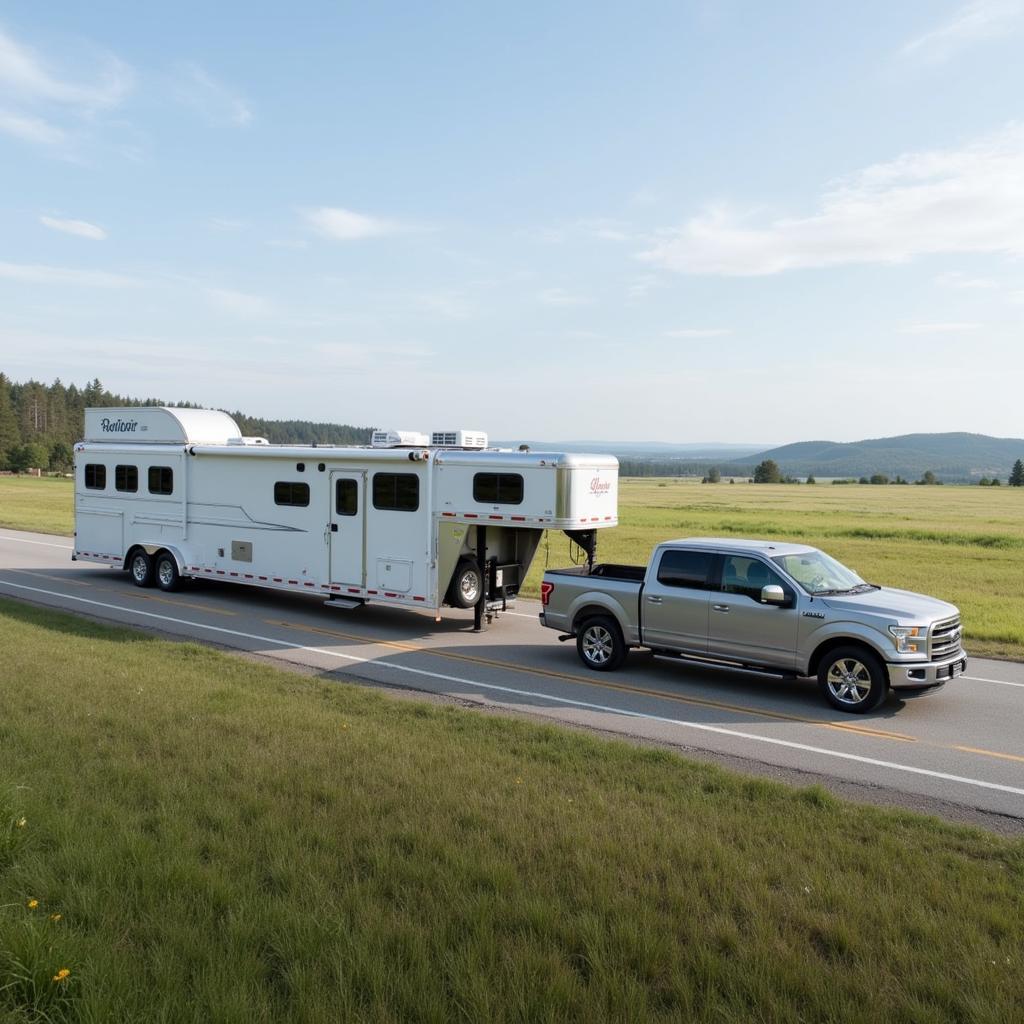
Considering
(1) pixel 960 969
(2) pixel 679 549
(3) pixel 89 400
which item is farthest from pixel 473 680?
(3) pixel 89 400

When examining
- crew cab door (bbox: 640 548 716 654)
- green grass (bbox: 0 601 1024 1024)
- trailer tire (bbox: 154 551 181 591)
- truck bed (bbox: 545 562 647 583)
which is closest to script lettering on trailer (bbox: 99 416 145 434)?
trailer tire (bbox: 154 551 181 591)

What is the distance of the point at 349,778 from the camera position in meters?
7.20

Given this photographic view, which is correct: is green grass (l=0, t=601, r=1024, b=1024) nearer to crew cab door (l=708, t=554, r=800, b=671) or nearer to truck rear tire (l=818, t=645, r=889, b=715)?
truck rear tire (l=818, t=645, r=889, b=715)

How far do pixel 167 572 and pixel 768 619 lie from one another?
44.0 feet

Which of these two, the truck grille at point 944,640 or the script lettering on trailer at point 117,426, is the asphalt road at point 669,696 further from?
the script lettering on trailer at point 117,426

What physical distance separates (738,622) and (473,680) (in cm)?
344

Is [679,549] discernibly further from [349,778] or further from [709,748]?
A: [349,778]

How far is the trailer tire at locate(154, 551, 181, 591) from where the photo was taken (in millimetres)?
19797

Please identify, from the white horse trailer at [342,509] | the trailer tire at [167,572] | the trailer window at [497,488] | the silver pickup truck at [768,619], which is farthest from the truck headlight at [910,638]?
the trailer tire at [167,572]

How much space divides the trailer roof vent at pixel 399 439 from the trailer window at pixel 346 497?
36.0 inches

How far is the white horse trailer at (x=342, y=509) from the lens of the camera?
1525 cm

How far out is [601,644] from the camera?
42.9 feet

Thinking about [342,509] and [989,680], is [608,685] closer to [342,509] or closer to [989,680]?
[989,680]

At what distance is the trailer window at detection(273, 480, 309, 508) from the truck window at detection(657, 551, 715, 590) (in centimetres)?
749
